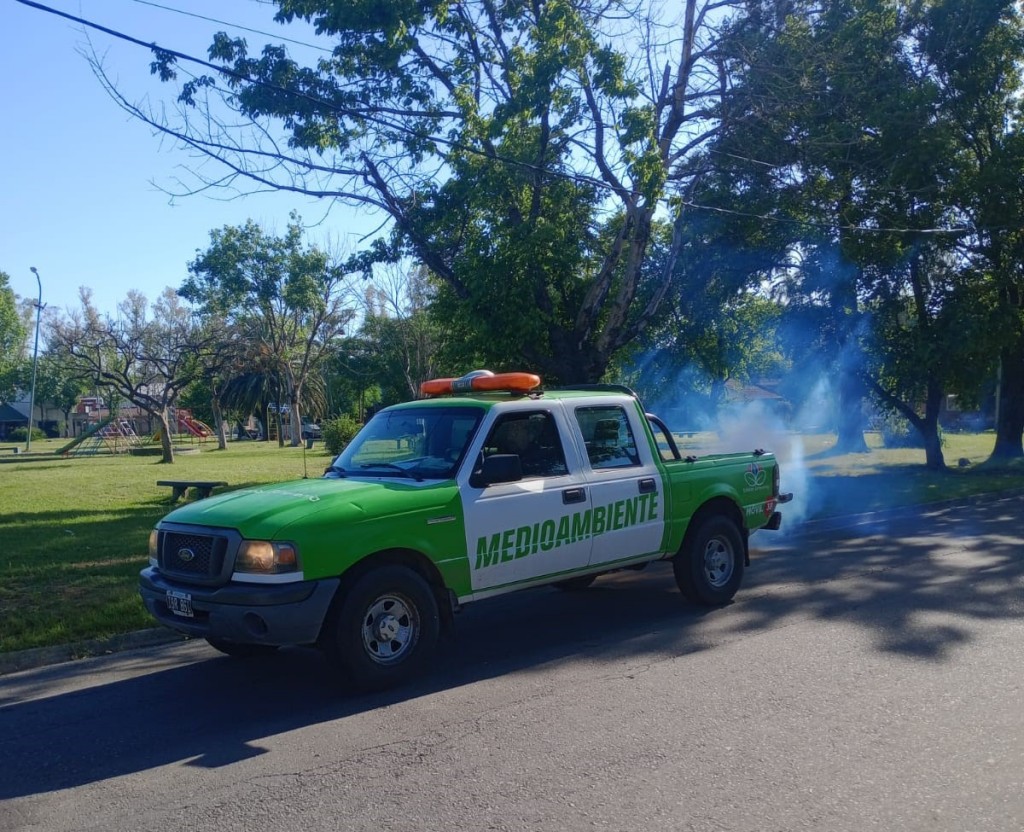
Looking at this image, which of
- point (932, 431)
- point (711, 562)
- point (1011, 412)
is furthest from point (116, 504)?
point (1011, 412)

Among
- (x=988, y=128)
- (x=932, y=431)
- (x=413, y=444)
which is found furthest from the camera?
(x=932, y=431)

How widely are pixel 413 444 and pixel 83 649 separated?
10.9ft

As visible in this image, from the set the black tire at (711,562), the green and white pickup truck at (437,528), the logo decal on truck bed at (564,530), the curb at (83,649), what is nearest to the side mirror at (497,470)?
the green and white pickup truck at (437,528)

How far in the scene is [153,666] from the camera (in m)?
7.52

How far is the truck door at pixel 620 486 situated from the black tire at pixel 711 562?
45 centimetres

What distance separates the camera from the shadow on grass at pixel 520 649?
5.62 m

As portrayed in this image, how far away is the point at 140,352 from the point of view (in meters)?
35.8

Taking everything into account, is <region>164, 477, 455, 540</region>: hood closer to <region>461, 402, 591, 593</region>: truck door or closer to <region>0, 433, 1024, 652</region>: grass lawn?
<region>461, 402, 591, 593</region>: truck door

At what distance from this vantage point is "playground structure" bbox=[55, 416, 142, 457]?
46.2m

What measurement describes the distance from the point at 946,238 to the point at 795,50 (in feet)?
24.9

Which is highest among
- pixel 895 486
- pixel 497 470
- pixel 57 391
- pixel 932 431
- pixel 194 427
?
pixel 57 391

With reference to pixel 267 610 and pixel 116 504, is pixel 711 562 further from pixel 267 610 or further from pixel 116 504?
pixel 116 504

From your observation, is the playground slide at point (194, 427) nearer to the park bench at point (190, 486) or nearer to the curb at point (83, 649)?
the park bench at point (190, 486)

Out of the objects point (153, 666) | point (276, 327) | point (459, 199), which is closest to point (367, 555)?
point (153, 666)
